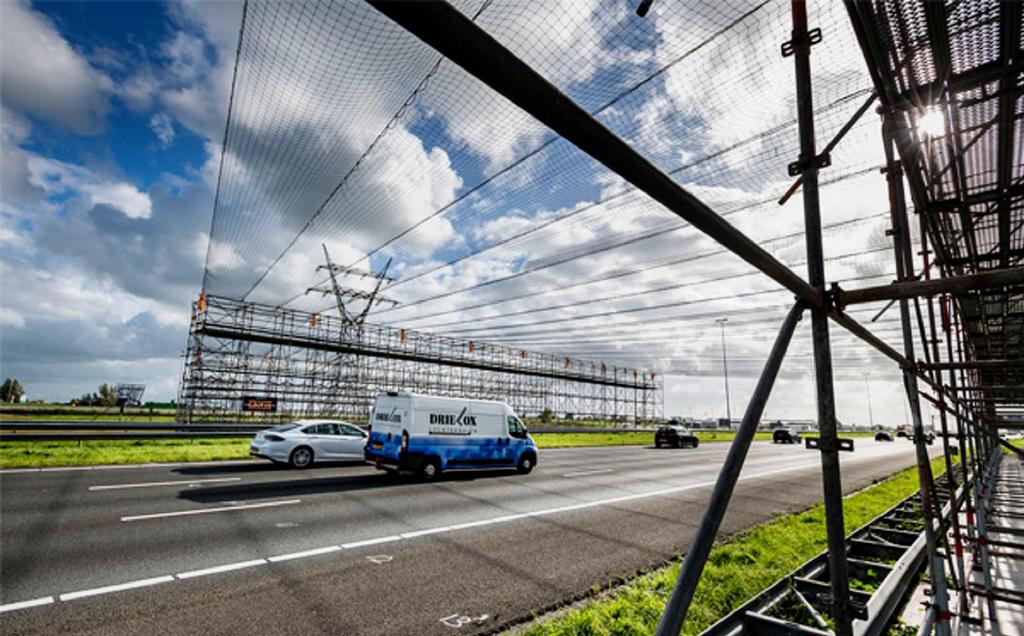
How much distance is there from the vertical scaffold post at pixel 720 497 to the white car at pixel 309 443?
45.2ft

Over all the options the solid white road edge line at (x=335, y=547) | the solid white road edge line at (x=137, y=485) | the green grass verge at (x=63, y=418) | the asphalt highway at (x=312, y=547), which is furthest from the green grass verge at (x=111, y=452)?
the green grass verge at (x=63, y=418)

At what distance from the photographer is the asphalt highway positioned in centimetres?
429

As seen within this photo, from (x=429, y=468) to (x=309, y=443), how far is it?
415cm

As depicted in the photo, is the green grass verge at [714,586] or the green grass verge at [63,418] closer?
the green grass verge at [714,586]

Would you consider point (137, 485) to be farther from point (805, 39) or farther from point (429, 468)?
point (805, 39)

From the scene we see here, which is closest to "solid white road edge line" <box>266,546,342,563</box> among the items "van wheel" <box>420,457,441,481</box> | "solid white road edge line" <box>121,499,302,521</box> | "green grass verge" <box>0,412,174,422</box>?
"solid white road edge line" <box>121,499,302,521</box>

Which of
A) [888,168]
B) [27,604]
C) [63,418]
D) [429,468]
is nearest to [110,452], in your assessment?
[429,468]

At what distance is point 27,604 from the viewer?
14.2 ft

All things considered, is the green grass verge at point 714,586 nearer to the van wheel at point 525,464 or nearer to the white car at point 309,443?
the van wheel at point 525,464

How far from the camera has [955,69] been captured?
314cm

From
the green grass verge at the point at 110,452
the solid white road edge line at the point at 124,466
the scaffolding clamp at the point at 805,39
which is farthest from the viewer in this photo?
the green grass verge at the point at 110,452

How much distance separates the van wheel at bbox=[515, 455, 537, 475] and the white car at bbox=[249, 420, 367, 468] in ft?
17.0

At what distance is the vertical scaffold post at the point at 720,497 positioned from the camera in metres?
1.66

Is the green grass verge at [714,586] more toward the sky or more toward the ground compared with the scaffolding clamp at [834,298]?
more toward the ground
